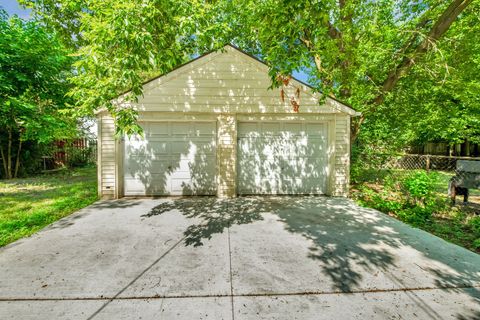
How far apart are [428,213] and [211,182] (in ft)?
19.5

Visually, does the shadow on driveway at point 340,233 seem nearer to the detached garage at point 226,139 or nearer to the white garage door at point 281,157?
the white garage door at point 281,157

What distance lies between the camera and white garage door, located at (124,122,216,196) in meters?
7.65

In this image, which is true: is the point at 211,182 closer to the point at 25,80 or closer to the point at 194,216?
the point at 194,216

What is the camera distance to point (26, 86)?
380 inches

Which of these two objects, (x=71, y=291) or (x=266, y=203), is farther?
(x=266, y=203)

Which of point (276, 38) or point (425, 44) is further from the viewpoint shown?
point (425, 44)

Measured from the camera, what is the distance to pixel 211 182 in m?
7.78

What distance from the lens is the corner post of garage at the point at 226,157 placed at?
7.56 meters

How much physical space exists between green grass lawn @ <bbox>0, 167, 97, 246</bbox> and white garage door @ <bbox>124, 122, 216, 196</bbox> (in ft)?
5.04

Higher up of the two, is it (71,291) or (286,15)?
(286,15)

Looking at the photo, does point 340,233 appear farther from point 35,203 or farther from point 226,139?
point 35,203

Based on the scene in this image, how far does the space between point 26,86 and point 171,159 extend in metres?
7.51

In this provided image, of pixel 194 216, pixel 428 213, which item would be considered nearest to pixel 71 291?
pixel 194 216

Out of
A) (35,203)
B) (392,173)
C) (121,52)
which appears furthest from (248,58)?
(35,203)
